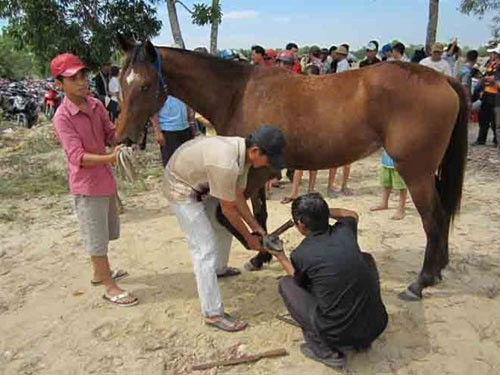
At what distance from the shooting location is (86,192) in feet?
10.8

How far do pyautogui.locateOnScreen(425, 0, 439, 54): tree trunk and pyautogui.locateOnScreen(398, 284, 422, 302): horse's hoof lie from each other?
26.1ft

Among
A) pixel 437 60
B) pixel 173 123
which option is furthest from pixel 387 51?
pixel 173 123

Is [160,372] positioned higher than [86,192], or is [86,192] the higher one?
[86,192]

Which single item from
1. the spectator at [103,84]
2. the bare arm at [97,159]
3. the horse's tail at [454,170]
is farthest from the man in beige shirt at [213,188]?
the spectator at [103,84]

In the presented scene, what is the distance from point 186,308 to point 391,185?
9.37ft

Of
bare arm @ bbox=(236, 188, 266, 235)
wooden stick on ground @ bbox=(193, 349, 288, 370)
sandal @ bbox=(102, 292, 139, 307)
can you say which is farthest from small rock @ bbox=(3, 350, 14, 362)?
bare arm @ bbox=(236, 188, 266, 235)

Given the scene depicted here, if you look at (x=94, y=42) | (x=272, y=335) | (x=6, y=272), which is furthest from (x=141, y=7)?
(x=272, y=335)

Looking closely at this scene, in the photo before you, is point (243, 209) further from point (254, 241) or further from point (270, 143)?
point (270, 143)

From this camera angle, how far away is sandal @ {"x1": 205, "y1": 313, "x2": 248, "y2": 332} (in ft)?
10.5

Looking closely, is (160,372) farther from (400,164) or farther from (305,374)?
(400,164)

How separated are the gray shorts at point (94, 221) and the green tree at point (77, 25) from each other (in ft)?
14.9

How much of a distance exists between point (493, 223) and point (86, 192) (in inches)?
155

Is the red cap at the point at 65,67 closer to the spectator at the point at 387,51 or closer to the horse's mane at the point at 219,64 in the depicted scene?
the horse's mane at the point at 219,64

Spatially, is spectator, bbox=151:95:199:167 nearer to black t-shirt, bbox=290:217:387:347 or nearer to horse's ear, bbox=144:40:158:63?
horse's ear, bbox=144:40:158:63
